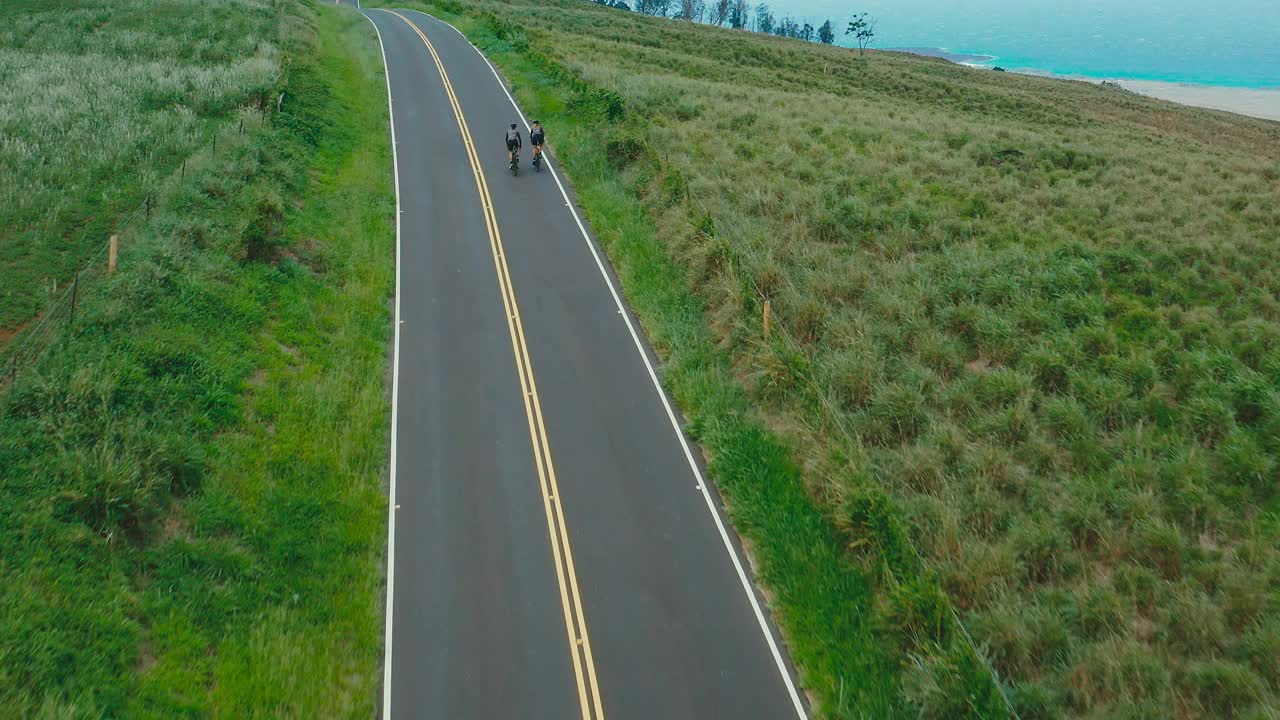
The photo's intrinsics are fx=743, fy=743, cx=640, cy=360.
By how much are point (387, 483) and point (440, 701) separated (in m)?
4.91

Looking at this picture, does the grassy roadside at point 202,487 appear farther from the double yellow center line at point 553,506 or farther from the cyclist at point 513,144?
the cyclist at point 513,144

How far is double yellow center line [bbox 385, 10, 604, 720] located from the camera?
408 inches

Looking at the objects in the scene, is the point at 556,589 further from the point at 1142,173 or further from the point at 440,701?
the point at 1142,173

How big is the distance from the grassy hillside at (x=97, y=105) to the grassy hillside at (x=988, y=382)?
1394cm

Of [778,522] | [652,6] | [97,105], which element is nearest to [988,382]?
[778,522]

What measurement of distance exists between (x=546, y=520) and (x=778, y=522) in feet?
13.3

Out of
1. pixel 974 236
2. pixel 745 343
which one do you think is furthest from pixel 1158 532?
pixel 974 236

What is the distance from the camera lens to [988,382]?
49.9ft

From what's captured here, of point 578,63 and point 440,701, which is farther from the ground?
point 578,63

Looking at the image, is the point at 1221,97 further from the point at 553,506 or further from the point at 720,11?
the point at 553,506

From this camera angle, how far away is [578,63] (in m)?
42.5

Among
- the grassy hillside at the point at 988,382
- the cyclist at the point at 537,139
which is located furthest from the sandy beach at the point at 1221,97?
the cyclist at the point at 537,139

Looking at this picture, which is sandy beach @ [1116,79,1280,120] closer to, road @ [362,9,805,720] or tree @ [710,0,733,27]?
tree @ [710,0,733,27]

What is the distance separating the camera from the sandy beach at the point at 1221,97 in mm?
87706
